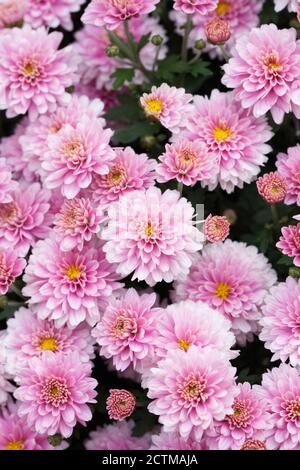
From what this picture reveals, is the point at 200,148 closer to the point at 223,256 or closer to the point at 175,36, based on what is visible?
the point at 223,256

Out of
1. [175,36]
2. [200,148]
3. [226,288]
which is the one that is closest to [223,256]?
[226,288]

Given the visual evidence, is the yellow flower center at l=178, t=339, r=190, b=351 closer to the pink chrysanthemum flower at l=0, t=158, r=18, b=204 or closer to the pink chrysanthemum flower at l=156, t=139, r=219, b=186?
the pink chrysanthemum flower at l=156, t=139, r=219, b=186

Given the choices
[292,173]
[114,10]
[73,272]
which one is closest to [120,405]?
[73,272]

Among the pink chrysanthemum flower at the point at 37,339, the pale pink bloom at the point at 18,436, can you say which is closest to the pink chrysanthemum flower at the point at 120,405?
the pink chrysanthemum flower at the point at 37,339

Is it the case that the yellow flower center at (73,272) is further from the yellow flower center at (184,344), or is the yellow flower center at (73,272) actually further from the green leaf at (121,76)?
the green leaf at (121,76)

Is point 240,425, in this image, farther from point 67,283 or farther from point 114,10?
point 114,10
